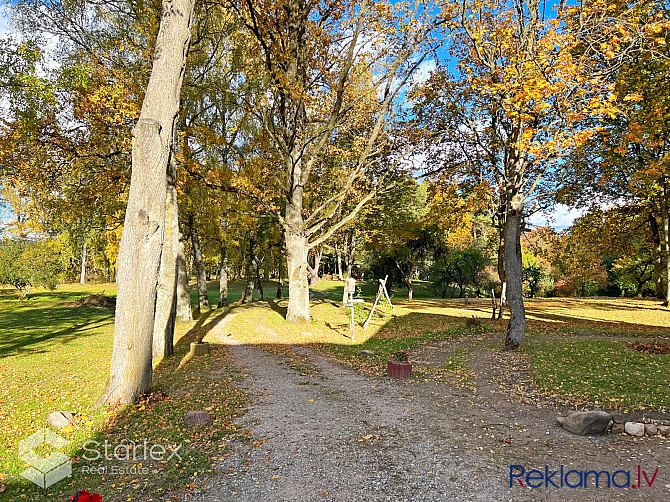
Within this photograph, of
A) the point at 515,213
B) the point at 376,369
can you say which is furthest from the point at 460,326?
the point at 376,369

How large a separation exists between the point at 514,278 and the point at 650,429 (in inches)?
281

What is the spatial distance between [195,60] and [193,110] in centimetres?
352

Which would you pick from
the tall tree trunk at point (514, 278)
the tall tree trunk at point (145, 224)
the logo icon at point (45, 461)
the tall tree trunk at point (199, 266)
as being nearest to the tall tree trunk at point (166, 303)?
the tall tree trunk at point (145, 224)

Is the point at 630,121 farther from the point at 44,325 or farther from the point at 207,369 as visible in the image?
the point at 44,325

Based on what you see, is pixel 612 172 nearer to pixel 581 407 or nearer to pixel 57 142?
pixel 581 407

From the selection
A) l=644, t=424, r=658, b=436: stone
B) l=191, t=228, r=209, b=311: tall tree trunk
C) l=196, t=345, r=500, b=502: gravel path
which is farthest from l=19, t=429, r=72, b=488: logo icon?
l=191, t=228, r=209, b=311: tall tree trunk

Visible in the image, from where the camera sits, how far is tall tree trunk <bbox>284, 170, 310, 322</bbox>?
1667 cm

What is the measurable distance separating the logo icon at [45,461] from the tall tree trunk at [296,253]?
11625mm

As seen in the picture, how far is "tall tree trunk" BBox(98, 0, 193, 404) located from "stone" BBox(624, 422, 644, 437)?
24.8ft

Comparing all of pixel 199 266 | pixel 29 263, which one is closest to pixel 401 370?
pixel 199 266

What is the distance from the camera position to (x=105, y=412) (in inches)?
238

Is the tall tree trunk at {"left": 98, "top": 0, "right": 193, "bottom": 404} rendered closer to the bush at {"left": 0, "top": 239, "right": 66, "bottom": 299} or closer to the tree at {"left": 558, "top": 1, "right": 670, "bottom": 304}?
the tree at {"left": 558, "top": 1, "right": 670, "bottom": 304}

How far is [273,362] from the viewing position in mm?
10641

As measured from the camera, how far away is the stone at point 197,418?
19.2 feet
